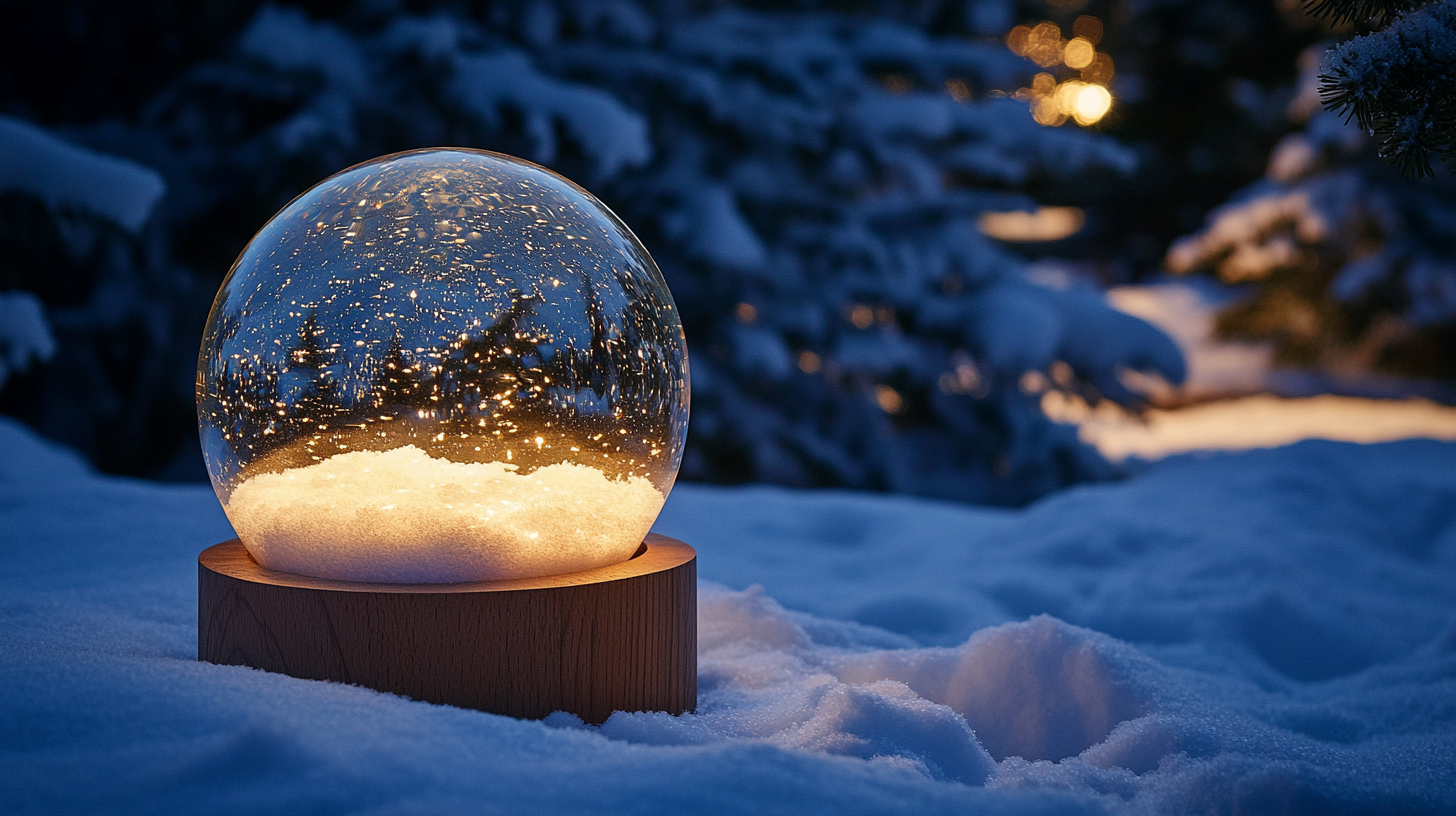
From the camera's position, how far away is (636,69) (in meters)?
5.53

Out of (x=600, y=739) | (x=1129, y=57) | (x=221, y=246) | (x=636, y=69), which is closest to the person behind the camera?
(x=600, y=739)

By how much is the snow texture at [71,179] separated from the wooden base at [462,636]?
195cm

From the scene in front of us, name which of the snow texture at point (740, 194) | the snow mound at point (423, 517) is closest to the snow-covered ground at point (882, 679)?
the snow mound at point (423, 517)

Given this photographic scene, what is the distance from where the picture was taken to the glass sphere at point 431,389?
1804 mm

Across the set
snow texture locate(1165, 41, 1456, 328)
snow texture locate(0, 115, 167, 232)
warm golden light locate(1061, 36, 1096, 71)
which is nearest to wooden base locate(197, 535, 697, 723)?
snow texture locate(0, 115, 167, 232)

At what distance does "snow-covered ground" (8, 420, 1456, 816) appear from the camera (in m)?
1.38

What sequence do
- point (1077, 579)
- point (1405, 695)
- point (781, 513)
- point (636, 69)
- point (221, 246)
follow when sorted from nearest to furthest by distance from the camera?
point (1405, 695)
point (1077, 579)
point (781, 513)
point (221, 246)
point (636, 69)

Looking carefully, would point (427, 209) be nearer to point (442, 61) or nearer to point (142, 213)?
point (142, 213)

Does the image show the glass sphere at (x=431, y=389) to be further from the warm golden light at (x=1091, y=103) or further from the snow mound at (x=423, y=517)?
the warm golden light at (x=1091, y=103)

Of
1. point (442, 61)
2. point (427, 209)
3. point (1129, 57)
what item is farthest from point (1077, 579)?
point (1129, 57)

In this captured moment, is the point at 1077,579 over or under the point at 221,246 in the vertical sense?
under

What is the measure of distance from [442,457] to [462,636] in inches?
12.2

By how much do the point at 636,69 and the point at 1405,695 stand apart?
4.49 m

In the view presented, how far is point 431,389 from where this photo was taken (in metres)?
1.79
